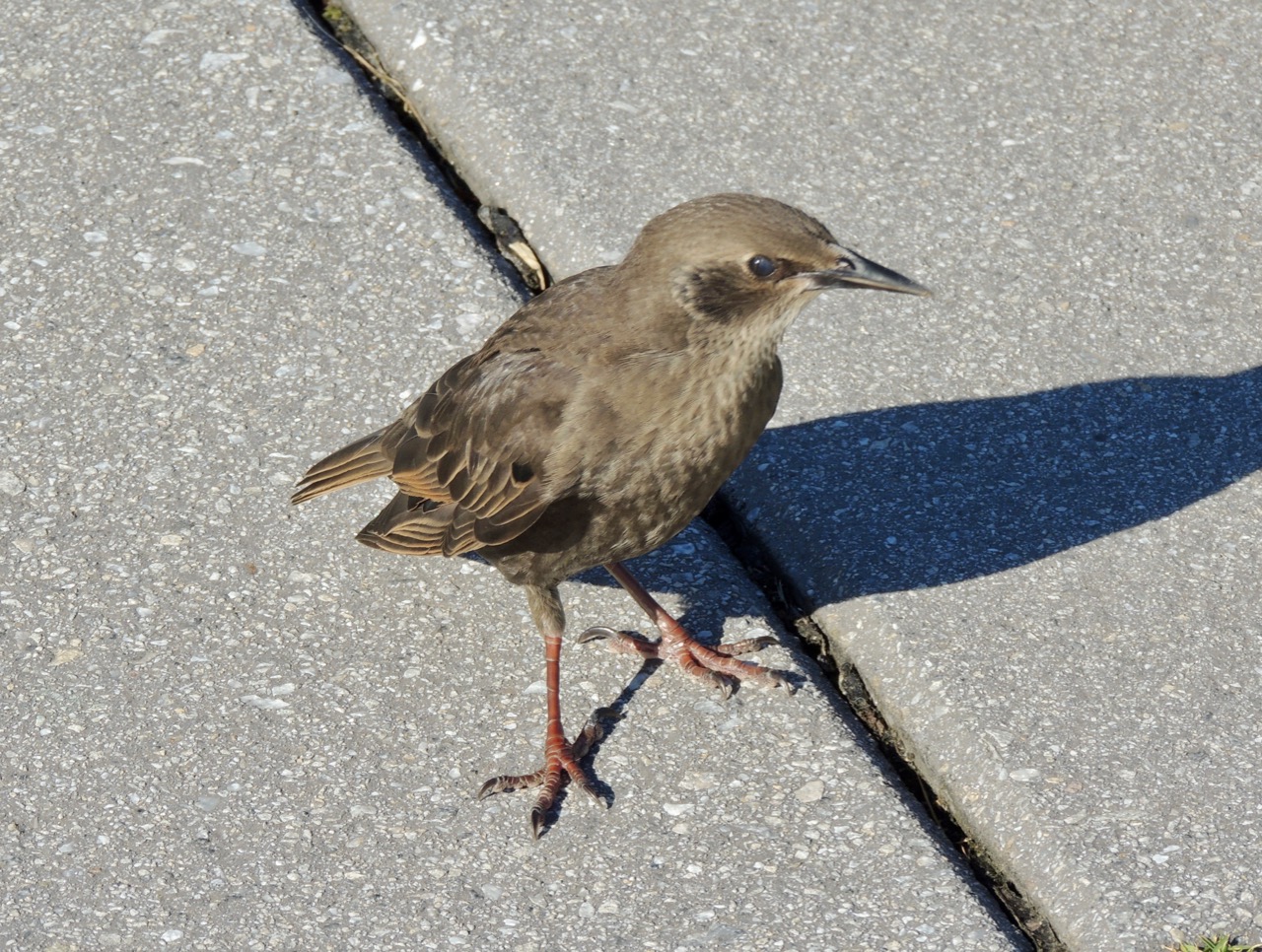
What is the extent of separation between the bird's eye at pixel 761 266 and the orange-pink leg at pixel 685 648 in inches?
35.4

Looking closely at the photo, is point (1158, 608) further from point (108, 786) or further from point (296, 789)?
point (108, 786)

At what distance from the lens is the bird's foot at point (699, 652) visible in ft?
13.3

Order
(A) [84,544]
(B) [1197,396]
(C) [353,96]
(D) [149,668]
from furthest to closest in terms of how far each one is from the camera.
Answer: (C) [353,96] → (B) [1197,396] → (A) [84,544] → (D) [149,668]

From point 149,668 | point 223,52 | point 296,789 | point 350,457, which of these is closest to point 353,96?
point 223,52

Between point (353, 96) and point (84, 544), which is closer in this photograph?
point (84, 544)

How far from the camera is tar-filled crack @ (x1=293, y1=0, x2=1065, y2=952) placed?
144 inches

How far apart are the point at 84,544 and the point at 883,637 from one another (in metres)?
2.03

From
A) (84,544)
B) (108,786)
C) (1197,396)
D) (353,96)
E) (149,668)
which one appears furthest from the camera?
(353,96)

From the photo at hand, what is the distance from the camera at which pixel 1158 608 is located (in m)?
4.21

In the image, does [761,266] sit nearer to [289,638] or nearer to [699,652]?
[699,652]

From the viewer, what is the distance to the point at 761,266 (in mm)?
3703

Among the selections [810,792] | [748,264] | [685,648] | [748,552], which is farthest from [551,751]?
[748,264]

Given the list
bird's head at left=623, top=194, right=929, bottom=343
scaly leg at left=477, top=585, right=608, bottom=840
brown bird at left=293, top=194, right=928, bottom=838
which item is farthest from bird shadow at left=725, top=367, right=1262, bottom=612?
bird's head at left=623, top=194, right=929, bottom=343

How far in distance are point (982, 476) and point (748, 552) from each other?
0.69m
